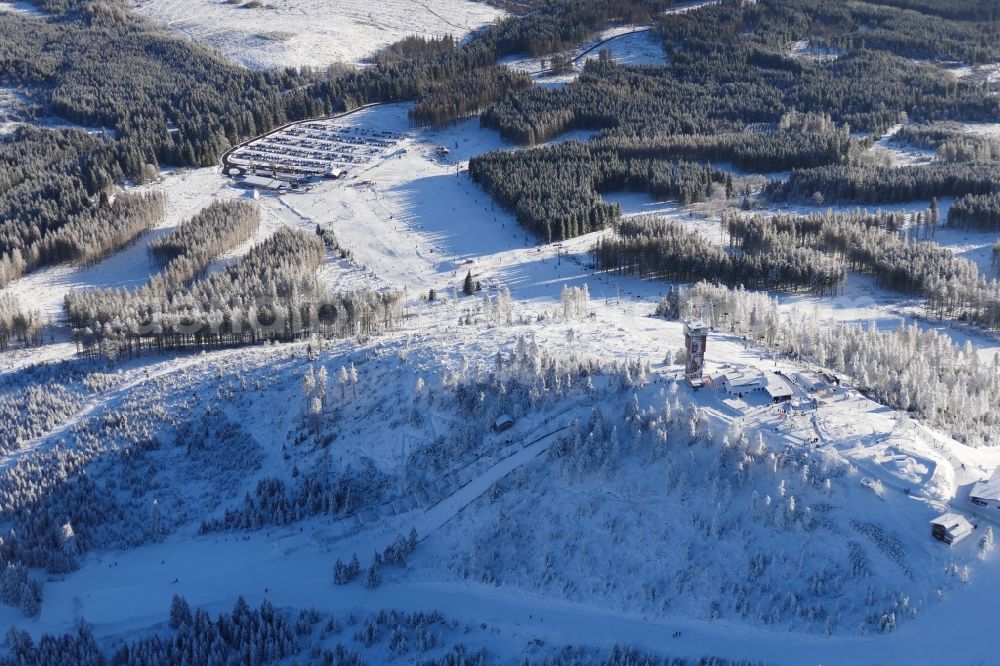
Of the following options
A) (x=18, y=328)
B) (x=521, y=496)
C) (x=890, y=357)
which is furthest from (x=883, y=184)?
(x=18, y=328)

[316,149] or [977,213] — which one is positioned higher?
[316,149]

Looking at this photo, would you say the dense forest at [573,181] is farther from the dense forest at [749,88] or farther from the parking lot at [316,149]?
the parking lot at [316,149]

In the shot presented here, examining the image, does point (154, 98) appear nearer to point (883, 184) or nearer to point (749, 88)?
point (749, 88)

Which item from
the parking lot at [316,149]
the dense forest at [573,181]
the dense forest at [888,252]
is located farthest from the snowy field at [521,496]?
the parking lot at [316,149]

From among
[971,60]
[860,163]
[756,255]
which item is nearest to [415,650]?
[756,255]

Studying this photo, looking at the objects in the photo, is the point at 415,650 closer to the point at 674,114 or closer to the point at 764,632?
the point at 764,632

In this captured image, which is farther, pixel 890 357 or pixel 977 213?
pixel 977 213

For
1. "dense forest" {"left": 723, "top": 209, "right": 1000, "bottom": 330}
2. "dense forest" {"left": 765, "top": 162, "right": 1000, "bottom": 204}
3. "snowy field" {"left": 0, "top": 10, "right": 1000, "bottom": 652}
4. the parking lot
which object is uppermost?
the parking lot

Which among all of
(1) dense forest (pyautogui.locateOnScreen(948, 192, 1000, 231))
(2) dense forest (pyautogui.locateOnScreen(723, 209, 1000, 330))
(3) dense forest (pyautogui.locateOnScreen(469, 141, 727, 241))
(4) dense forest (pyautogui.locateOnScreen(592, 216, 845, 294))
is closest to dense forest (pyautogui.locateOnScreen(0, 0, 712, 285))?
(3) dense forest (pyautogui.locateOnScreen(469, 141, 727, 241))

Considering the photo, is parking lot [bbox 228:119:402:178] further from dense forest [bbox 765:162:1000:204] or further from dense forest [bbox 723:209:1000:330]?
dense forest [bbox 765:162:1000:204]
